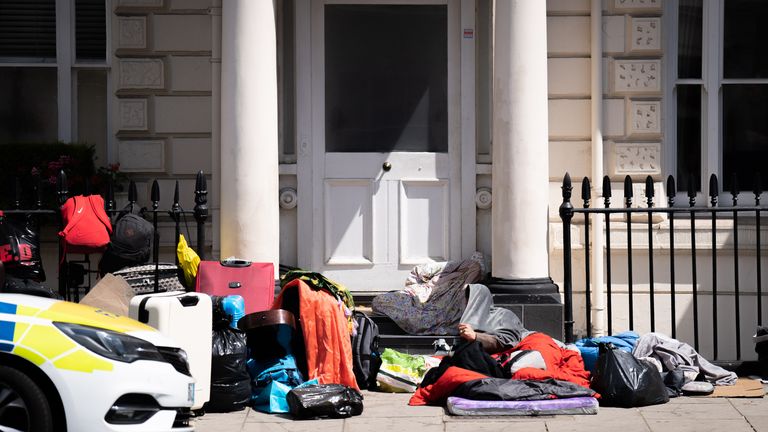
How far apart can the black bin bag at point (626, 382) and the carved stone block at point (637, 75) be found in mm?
3299

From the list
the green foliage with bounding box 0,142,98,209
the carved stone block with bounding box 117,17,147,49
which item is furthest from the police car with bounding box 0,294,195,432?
the carved stone block with bounding box 117,17,147,49

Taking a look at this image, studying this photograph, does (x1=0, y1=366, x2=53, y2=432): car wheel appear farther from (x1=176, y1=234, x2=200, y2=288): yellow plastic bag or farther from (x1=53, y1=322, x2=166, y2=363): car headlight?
(x1=176, y1=234, x2=200, y2=288): yellow plastic bag

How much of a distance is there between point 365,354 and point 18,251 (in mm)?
2856

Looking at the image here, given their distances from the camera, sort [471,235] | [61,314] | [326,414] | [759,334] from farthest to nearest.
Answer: [471,235]
[759,334]
[326,414]
[61,314]

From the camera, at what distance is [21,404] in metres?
6.41

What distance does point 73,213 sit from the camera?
9852 mm

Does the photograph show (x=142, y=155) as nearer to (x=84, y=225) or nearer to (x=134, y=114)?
(x=134, y=114)

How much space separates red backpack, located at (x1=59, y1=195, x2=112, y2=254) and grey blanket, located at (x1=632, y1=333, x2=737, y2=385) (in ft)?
14.4

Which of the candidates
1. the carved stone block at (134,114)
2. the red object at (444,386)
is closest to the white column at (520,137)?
the red object at (444,386)

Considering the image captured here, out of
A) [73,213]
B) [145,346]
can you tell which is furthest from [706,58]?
[145,346]

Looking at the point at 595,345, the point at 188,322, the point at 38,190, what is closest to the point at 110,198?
the point at 38,190

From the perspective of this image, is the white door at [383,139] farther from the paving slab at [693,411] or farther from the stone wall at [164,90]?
the paving slab at [693,411]

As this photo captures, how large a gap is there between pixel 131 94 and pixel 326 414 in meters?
4.32

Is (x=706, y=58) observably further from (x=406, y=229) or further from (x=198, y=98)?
(x=198, y=98)
